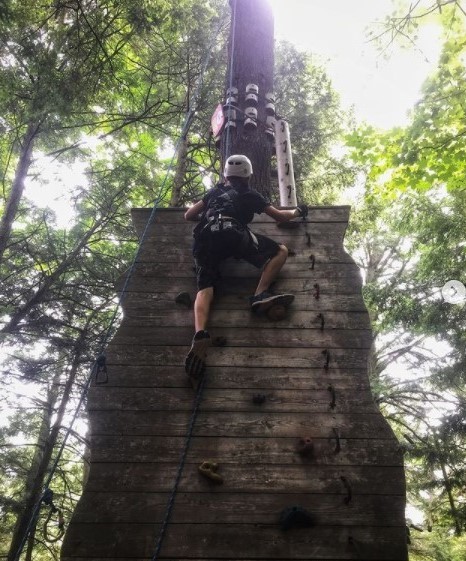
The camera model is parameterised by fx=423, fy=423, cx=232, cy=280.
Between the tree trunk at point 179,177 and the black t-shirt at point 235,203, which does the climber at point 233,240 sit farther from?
the tree trunk at point 179,177

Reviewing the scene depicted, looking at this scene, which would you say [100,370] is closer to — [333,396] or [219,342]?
[219,342]

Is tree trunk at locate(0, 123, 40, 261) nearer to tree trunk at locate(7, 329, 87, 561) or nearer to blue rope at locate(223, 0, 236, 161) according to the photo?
tree trunk at locate(7, 329, 87, 561)

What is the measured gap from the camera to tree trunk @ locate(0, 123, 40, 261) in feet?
22.1

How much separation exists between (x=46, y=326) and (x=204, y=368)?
5.23 metres

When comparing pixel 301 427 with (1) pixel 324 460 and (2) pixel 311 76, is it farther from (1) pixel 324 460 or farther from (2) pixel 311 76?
(2) pixel 311 76

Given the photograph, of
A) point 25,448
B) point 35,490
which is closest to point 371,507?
point 35,490

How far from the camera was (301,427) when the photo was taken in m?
2.85

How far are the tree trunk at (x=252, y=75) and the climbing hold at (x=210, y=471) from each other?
2.99 meters

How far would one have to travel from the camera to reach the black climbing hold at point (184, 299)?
355 centimetres

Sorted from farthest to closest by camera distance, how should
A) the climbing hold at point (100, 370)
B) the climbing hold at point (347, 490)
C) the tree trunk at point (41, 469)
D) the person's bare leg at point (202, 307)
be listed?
the tree trunk at point (41, 469), the person's bare leg at point (202, 307), the climbing hold at point (100, 370), the climbing hold at point (347, 490)

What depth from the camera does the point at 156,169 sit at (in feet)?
33.9

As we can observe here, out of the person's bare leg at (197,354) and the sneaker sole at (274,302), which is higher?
the sneaker sole at (274,302)

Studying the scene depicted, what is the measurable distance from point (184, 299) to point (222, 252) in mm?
510

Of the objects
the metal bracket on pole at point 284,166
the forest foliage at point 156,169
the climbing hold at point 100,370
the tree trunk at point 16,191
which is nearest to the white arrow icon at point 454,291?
the forest foliage at point 156,169
